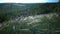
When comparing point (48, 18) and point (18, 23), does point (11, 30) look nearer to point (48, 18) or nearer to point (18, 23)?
point (18, 23)

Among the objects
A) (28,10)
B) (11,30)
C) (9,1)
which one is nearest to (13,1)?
(9,1)

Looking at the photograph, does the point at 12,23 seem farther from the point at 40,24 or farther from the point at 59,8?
the point at 59,8

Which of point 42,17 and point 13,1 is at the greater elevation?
point 13,1

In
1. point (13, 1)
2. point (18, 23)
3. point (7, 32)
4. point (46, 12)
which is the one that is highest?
point (13, 1)

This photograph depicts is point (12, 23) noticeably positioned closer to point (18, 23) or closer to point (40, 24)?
point (18, 23)

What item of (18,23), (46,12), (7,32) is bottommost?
(7,32)

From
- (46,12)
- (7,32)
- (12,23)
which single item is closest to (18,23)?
(12,23)

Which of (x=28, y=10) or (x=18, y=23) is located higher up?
(x=28, y=10)
